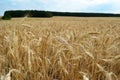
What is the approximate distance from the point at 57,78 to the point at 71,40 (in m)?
0.62

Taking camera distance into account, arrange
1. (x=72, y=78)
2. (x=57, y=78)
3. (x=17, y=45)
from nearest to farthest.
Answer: (x=72, y=78)
(x=57, y=78)
(x=17, y=45)

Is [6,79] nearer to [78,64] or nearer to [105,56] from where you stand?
[78,64]

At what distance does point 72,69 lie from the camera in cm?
173

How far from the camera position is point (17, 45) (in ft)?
6.94

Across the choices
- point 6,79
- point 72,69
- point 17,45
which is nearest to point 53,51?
point 17,45

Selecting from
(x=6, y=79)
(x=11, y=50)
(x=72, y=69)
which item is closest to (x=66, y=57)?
(x=72, y=69)

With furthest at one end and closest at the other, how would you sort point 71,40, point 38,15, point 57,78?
point 38,15
point 71,40
point 57,78

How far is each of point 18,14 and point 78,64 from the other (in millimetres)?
45194

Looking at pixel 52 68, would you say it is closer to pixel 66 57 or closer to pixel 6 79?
pixel 66 57

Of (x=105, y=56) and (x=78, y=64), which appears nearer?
(x=78, y=64)

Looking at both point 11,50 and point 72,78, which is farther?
point 11,50

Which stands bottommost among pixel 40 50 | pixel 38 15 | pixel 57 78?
pixel 38 15

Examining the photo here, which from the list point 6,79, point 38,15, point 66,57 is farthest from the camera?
point 38,15

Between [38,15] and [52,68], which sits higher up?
[52,68]
